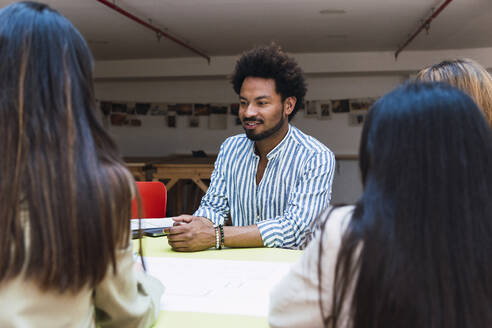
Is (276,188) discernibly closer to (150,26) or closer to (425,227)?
(425,227)

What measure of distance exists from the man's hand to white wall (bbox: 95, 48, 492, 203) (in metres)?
7.09

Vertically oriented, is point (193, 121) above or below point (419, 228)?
above

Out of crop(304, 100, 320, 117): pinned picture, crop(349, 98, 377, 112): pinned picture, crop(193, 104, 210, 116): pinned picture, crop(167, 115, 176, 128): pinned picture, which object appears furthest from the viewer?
crop(167, 115, 176, 128): pinned picture

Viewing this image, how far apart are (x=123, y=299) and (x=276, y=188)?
→ 118 centimetres

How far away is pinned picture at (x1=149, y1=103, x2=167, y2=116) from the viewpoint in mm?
9508

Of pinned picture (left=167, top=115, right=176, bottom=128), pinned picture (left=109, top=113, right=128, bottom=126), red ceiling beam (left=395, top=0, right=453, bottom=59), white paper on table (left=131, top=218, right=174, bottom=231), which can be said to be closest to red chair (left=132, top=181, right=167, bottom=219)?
white paper on table (left=131, top=218, right=174, bottom=231)

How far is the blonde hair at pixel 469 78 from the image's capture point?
149 cm

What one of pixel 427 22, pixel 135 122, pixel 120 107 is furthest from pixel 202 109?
pixel 427 22

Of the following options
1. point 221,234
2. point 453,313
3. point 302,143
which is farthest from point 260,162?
point 453,313

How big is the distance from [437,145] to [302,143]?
1323 millimetres

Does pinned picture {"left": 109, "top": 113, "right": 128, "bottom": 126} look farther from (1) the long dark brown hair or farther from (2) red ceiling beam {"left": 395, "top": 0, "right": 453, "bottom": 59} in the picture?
(1) the long dark brown hair

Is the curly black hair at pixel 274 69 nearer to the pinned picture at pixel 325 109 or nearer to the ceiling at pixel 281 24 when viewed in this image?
the ceiling at pixel 281 24

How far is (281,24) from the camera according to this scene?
6.01 m

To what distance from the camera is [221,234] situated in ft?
5.21
